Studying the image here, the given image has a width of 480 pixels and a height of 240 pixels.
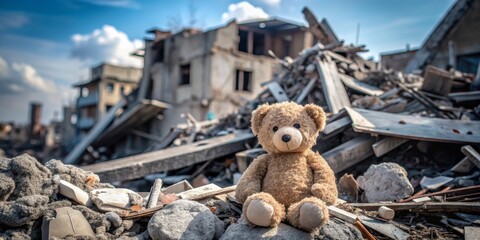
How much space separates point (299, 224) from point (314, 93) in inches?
203

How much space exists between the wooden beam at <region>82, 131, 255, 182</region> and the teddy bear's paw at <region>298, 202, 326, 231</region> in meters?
3.67

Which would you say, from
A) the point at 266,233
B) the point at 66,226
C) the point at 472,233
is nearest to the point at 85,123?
the point at 66,226

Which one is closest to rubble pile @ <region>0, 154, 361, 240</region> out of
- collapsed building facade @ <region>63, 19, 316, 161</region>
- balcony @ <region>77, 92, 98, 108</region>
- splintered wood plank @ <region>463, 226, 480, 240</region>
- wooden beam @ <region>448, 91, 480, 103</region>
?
splintered wood plank @ <region>463, 226, 480, 240</region>

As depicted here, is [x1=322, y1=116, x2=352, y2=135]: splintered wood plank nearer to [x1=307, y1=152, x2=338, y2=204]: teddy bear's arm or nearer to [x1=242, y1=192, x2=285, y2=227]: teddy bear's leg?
[x1=307, y1=152, x2=338, y2=204]: teddy bear's arm

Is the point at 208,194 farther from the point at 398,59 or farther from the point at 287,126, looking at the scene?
the point at 398,59

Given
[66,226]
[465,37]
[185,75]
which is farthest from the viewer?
[185,75]

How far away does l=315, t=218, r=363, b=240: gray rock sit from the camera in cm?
240

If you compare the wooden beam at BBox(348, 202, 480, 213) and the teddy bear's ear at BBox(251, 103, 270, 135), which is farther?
the wooden beam at BBox(348, 202, 480, 213)

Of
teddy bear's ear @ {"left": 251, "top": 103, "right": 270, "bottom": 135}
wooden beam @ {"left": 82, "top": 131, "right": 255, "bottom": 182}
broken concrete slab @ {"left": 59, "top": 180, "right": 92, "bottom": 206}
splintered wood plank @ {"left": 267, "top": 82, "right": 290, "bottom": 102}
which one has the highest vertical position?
splintered wood plank @ {"left": 267, "top": 82, "right": 290, "bottom": 102}

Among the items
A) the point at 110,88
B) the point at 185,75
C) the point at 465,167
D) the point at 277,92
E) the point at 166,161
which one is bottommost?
the point at 166,161

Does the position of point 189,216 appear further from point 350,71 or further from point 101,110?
point 101,110

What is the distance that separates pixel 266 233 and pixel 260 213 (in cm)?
17

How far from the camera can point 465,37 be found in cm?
1182

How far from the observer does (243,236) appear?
227 cm
